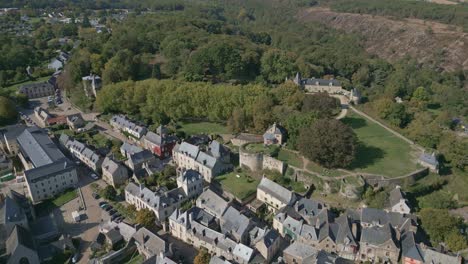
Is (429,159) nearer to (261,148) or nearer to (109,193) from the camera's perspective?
(261,148)

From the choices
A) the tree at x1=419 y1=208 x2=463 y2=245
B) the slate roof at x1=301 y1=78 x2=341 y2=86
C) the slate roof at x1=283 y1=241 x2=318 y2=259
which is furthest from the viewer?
the slate roof at x1=301 y1=78 x2=341 y2=86

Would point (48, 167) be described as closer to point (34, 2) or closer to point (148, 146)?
point (148, 146)

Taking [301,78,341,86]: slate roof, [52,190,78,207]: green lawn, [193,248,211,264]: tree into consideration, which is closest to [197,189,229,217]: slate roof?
[193,248,211,264]: tree

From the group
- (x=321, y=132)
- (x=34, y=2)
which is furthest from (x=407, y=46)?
(x=34, y=2)

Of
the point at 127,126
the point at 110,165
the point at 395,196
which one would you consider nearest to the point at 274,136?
the point at 395,196

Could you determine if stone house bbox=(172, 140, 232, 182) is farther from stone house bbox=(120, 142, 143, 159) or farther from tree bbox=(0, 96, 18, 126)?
tree bbox=(0, 96, 18, 126)

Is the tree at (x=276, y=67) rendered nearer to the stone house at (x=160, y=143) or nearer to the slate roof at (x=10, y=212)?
the stone house at (x=160, y=143)
